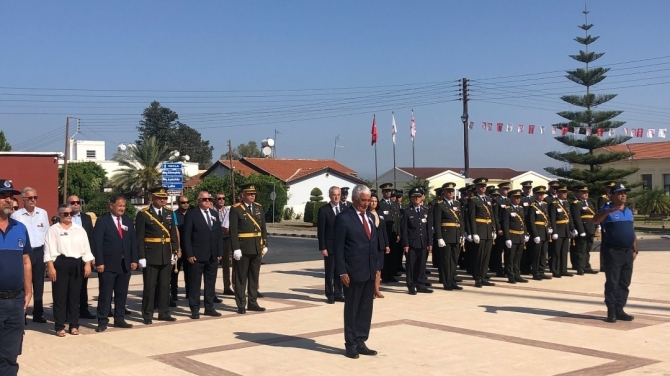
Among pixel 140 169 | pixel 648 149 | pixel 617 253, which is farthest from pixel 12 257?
pixel 648 149

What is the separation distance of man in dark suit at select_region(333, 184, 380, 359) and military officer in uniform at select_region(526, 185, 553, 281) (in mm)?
7290

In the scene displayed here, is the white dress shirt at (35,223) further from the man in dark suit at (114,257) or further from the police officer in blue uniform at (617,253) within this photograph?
the police officer in blue uniform at (617,253)

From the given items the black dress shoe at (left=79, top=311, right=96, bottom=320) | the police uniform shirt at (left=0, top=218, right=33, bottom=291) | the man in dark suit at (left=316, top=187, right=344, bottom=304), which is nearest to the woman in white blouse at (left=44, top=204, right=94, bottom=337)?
the black dress shoe at (left=79, top=311, right=96, bottom=320)

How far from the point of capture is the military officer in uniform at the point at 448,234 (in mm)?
13383

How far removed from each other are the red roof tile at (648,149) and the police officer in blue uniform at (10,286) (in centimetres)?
5464

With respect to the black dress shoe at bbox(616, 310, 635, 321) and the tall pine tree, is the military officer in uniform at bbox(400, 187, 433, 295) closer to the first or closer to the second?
the black dress shoe at bbox(616, 310, 635, 321)

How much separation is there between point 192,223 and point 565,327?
17.4ft

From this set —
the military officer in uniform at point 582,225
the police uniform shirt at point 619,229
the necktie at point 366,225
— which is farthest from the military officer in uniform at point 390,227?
the necktie at point 366,225

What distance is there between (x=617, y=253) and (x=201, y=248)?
18.8ft

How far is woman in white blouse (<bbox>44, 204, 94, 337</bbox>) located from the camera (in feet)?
30.8

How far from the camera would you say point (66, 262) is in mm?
9492

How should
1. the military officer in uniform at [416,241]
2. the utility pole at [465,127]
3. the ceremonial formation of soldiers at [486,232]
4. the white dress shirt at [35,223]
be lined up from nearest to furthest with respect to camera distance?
the white dress shirt at [35,223]
the military officer in uniform at [416,241]
the ceremonial formation of soldiers at [486,232]
the utility pole at [465,127]

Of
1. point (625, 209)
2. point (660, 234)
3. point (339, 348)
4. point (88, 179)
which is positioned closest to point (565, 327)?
point (625, 209)

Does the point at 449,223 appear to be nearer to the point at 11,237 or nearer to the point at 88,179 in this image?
the point at 11,237
